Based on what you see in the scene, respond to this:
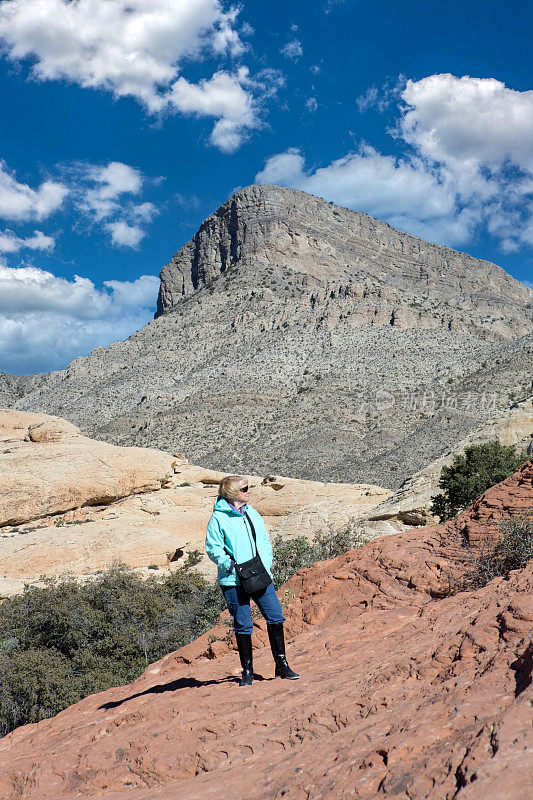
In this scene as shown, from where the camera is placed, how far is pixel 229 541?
15.2ft

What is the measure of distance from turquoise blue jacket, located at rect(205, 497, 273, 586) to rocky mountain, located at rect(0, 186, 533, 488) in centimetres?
3249

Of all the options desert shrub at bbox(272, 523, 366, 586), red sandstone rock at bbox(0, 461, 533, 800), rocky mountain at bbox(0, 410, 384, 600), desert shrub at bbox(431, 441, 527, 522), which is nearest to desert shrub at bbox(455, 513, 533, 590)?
red sandstone rock at bbox(0, 461, 533, 800)

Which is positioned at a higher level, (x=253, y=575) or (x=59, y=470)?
(x=59, y=470)

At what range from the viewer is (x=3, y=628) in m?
11.9

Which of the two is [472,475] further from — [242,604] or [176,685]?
[242,604]

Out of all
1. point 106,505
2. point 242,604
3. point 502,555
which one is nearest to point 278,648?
point 242,604

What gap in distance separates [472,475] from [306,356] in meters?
56.4

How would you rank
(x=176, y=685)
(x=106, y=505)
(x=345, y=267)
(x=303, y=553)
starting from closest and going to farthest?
(x=176, y=685) → (x=303, y=553) → (x=106, y=505) → (x=345, y=267)

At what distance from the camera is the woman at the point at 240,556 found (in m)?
4.61

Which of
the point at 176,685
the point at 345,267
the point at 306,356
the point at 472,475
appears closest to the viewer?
the point at 176,685

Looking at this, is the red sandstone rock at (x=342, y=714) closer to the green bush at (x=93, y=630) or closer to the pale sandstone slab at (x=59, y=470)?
the green bush at (x=93, y=630)

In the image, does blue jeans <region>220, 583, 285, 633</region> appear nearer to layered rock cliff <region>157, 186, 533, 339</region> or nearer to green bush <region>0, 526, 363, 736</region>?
green bush <region>0, 526, 363, 736</region>

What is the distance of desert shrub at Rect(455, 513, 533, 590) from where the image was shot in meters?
5.71

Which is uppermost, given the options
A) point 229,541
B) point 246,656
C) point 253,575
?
point 229,541
